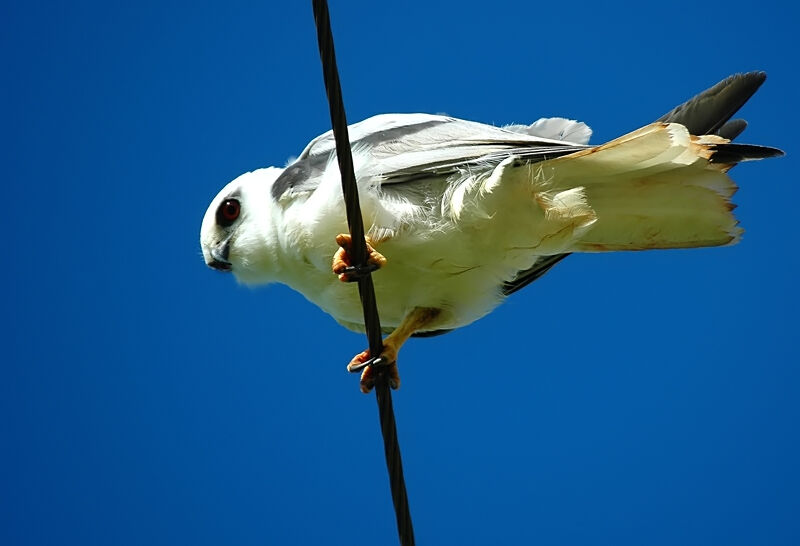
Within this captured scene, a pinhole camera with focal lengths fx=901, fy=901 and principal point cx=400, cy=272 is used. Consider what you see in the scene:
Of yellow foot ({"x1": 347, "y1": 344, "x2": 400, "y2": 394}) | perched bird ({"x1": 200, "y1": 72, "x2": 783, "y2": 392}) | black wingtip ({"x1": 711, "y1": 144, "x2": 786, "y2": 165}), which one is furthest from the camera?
yellow foot ({"x1": 347, "y1": 344, "x2": 400, "y2": 394})

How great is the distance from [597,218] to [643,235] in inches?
10.4

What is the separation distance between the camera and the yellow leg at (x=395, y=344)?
4852mm

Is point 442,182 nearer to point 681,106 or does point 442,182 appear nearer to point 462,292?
point 462,292

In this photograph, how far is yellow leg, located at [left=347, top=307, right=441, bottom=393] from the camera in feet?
15.9

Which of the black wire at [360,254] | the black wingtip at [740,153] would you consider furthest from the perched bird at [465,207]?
the black wire at [360,254]

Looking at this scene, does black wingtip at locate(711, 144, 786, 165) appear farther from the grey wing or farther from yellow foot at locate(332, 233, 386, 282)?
yellow foot at locate(332, 233, 386, 282)

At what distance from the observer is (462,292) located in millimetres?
5016

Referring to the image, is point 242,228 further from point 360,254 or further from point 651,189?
point 651,189

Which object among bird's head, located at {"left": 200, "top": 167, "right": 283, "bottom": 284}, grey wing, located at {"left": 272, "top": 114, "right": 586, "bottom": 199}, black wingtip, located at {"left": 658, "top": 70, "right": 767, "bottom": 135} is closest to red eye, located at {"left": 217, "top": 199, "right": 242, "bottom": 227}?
bird's head, located at {"left": 200, "top": 167, "right": 283, "bottom": 284}

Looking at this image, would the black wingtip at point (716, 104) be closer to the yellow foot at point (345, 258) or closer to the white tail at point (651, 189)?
the white tail at point (651, 189)

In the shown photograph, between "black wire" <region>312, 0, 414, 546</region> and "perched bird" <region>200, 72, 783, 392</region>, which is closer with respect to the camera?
"black wire" <region>312, 0, 414, 546</region>

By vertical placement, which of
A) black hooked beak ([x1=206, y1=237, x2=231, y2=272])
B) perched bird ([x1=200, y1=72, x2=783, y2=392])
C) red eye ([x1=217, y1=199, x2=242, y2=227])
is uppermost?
red eye ([x1=217, y1=199, x2=242, y2=227])

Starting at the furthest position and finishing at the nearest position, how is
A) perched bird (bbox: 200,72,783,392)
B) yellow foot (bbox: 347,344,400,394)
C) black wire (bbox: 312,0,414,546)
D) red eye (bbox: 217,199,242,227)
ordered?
red eye (bbox: 217,199,242,227) < yellow foot (bbox: 347,344,400,394) < perched bird (bbox: 200,72,783,392) < black wire (bbox: 312,0,414,546)

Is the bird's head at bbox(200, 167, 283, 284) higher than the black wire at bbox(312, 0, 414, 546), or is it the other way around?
the bird's head at bbox(200, 167, 283, 284)
